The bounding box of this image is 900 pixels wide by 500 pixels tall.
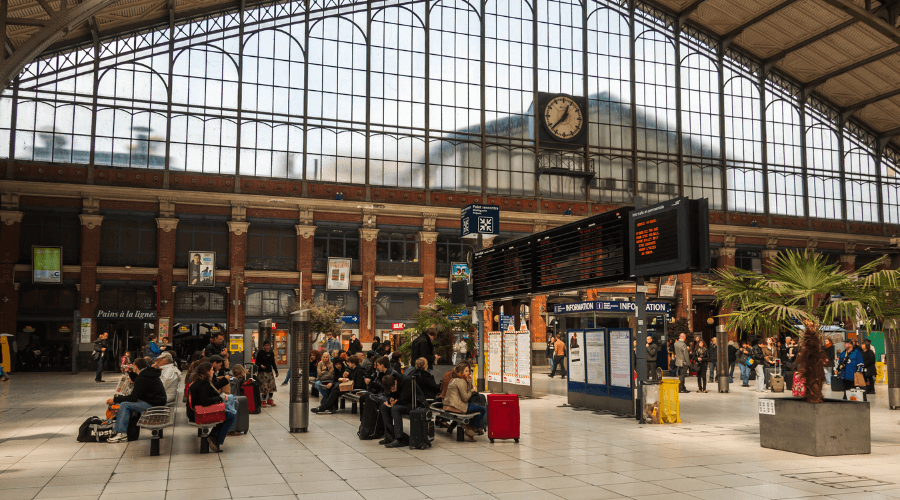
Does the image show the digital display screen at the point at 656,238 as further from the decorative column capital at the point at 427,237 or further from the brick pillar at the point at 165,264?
the brick pillar at the point at 165,264

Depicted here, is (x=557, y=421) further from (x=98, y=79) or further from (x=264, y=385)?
(x=98, y=79)

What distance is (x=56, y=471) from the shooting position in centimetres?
984

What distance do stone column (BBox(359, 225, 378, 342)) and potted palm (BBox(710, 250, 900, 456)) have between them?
105 ft

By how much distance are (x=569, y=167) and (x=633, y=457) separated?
128 ft

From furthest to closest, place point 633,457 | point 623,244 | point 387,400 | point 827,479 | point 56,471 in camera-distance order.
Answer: point 623,244 → point 387,400 → point 633,457 → point 56,471 → point 827,479

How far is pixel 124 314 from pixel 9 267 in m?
6.15

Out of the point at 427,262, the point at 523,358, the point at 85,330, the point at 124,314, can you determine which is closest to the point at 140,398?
the point at 523,358

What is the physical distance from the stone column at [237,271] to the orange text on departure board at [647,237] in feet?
101

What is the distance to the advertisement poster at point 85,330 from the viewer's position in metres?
38.2

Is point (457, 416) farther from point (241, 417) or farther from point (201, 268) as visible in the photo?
point (201, 268)

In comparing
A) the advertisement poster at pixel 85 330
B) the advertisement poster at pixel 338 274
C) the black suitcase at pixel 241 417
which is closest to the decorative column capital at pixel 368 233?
the advertisement poster at pixel 338 274

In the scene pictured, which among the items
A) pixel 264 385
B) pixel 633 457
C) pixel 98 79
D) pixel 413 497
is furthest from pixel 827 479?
pixel 98 79

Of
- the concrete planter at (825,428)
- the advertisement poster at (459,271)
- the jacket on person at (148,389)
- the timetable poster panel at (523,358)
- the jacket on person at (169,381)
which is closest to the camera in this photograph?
the concrete planter at (825,428)

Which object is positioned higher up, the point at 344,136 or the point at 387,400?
the point at 344,136
